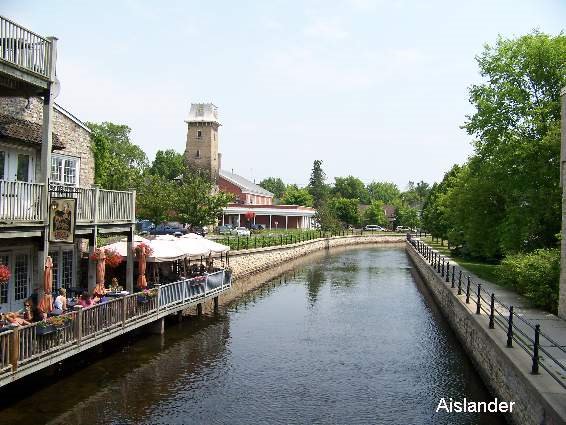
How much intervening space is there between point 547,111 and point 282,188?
15845 cm

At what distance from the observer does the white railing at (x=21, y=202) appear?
1380cm

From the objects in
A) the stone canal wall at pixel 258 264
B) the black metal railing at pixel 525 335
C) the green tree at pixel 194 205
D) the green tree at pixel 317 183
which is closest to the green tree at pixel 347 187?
the green tree at pixel 317 183

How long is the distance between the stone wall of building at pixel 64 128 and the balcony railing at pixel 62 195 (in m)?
2.67

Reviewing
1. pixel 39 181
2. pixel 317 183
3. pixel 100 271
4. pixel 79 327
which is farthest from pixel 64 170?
pixel 317 183

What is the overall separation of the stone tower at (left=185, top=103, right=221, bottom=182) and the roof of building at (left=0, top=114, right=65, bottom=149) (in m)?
62.7

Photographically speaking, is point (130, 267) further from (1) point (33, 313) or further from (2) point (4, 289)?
(1) point (33, 313)

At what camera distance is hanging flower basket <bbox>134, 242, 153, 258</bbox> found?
2053 cm

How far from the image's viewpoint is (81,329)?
1512cm

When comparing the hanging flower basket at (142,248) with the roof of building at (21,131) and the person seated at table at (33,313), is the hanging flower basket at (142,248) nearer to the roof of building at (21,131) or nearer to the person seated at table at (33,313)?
the roof of building at (21,131)

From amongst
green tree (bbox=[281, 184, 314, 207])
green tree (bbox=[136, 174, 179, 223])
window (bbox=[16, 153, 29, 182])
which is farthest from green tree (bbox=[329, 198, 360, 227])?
window (bbox=[16, 153, 29, 182])

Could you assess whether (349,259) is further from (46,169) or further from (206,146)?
(46,169)

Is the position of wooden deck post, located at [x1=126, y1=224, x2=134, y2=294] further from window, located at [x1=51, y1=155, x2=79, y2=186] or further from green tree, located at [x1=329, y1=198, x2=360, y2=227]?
green tree, located at [x1=329, y1=198, x2=360, y2=227]

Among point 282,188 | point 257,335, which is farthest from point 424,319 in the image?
point 282,188

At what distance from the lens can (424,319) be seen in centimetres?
2653
